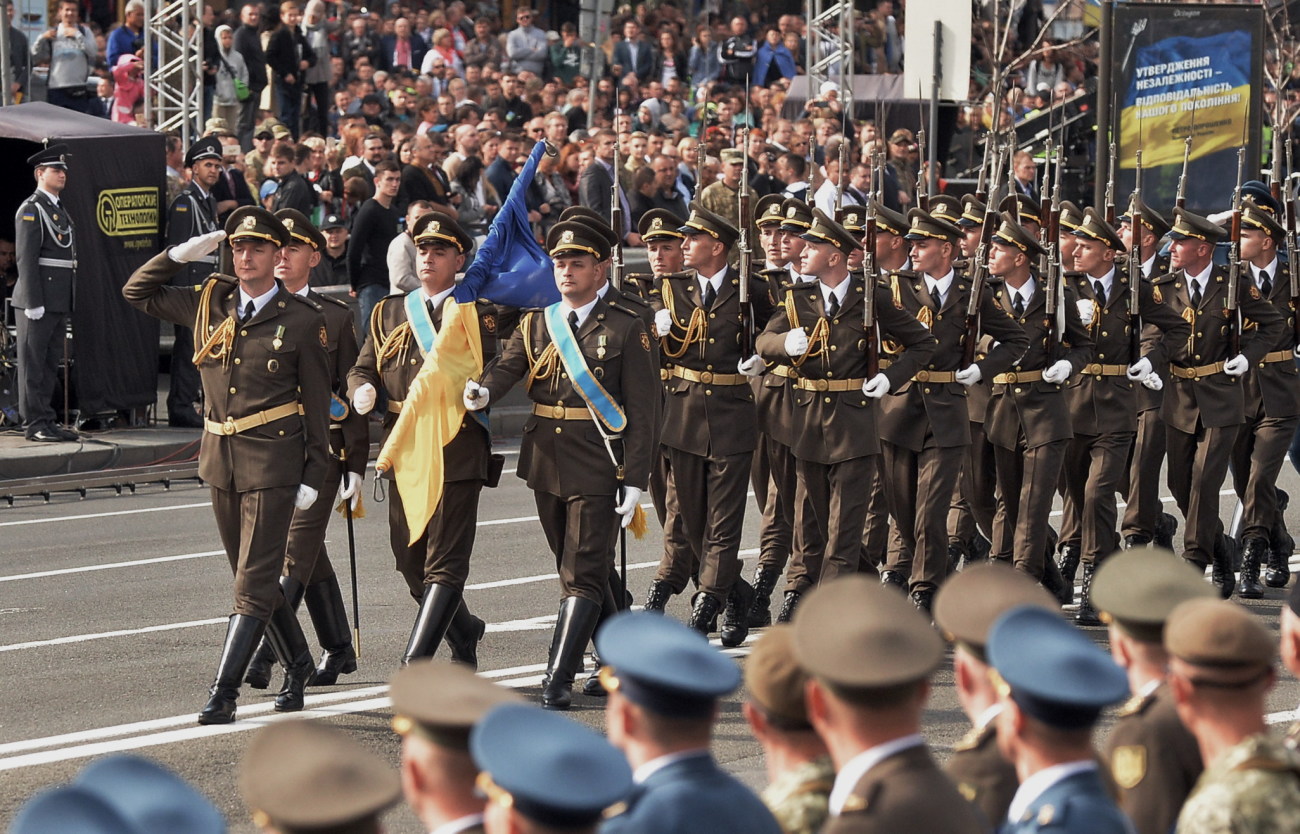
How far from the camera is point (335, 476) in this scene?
9.63m

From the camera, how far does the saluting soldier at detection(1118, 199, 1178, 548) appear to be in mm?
12000

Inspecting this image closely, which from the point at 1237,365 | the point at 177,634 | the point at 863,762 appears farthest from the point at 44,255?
the point at 863,762

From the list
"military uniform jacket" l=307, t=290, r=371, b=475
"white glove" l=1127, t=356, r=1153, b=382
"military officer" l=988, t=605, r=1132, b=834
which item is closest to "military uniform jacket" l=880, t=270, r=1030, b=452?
"white glove" l=1127, t=356, r=1153, b=382

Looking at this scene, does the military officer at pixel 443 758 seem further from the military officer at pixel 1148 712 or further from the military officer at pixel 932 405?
the military officer at pixel 932 405

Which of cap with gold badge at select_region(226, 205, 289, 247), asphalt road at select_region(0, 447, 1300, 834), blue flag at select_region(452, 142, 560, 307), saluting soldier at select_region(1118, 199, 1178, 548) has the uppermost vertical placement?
cap with gold badge at select_region(226, 205, 289, 247)

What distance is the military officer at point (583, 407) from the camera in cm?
926

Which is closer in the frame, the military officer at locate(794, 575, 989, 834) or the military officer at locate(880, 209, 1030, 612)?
the military officer at locate(794, 575, 989, 834)

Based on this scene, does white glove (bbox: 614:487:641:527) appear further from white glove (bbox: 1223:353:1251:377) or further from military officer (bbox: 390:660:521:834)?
military officer (bbox: 390:660:521:834)

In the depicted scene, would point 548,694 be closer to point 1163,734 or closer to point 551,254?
point 551,254

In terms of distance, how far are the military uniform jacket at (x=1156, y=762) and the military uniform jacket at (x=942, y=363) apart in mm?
6150

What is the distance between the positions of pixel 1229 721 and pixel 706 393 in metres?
6.52

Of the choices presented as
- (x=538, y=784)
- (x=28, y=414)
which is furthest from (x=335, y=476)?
(x=28, y=414)

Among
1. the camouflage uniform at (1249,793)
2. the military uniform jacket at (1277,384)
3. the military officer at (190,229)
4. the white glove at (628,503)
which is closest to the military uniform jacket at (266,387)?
the white glove at (628,503)

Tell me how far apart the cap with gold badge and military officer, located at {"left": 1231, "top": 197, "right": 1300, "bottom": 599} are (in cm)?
578
